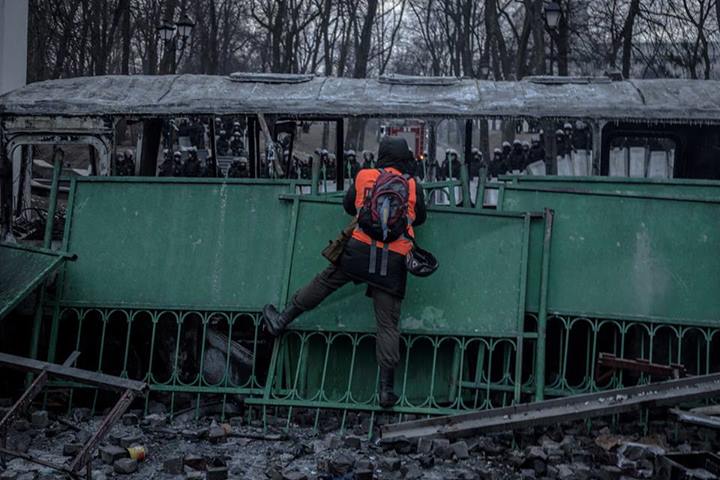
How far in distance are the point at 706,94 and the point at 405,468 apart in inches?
256

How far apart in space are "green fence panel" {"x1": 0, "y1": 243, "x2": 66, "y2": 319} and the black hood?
8.57 feet

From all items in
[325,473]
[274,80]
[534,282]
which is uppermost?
[274,80]

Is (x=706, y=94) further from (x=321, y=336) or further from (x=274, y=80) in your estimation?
(x=321, y=336)

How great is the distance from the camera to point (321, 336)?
740cm

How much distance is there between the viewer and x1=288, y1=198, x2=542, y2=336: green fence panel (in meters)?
7.23

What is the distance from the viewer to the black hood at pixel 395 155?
6.98m

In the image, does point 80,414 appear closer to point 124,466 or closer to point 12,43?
point 124,466

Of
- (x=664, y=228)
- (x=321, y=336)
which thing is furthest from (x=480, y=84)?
(x=321, y=336)

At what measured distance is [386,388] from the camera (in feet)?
22.7

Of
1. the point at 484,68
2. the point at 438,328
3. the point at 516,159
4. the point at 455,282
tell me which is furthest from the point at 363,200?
the point at 484,68

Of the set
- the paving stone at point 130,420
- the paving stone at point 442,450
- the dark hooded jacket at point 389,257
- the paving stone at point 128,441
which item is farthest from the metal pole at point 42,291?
the paving stone at point 442,450

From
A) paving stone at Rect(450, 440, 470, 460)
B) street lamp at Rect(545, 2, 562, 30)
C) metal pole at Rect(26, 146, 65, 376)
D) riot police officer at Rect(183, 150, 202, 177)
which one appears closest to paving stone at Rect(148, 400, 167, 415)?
metal pole at Rect(26, 146, 65, 376)

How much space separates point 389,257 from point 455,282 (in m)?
0.79

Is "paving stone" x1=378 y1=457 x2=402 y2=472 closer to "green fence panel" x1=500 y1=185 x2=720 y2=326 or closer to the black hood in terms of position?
"green fence panel" x1=500 y1=185 x2=720 y2=326
